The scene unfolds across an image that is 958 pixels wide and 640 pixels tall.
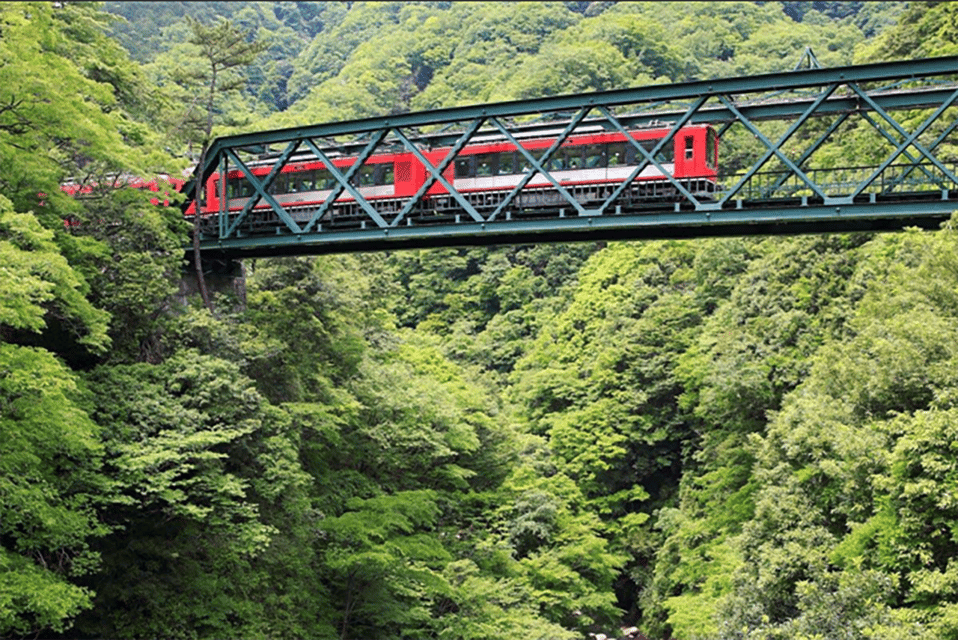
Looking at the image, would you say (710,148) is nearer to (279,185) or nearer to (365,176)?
(365,176)

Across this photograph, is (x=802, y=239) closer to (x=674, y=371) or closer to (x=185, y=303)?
(x=674, y=371)

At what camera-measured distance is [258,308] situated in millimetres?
27141

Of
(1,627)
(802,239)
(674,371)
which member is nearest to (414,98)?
(674,371)

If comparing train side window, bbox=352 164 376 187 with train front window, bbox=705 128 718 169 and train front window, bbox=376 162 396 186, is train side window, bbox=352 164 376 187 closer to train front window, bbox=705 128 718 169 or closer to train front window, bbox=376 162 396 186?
train front window, bbox=376 162 396 186

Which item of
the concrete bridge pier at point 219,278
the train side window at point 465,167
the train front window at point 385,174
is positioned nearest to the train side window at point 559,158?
the train side window at point 465,167

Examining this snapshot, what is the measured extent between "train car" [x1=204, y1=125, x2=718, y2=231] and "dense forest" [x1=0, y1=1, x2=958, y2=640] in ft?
6.80

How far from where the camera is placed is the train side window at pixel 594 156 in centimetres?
2667

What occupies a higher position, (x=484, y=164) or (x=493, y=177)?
(x=484, y=164)

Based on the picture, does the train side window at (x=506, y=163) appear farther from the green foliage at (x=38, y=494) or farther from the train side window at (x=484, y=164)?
the green foliage at (x=38, y=494)

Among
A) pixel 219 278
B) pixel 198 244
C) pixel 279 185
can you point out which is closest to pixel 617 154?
pixel 279 185

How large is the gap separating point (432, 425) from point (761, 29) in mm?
72829

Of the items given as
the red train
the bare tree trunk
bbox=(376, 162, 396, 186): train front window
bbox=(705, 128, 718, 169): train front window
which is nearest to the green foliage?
the bare tree trunk

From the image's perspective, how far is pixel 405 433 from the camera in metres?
26.2

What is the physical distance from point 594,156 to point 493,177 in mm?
2962
